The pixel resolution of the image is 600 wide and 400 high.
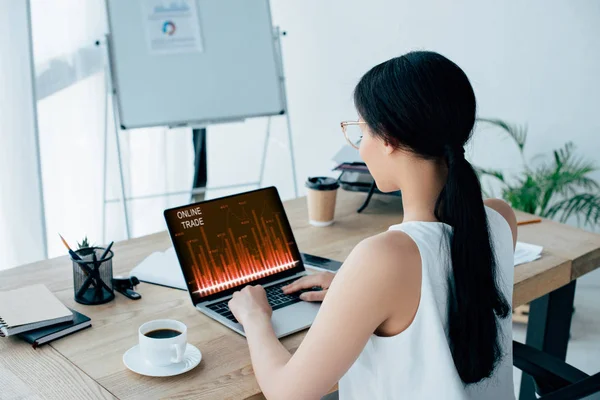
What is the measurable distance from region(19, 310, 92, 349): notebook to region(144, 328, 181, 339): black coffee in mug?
192 mm

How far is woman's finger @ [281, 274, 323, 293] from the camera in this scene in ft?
4.87

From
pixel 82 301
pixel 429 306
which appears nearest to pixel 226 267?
pixel 82 301

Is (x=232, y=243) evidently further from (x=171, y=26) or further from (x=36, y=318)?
(x=171, y=26)

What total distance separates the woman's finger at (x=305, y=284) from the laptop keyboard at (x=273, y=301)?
0.05 feet

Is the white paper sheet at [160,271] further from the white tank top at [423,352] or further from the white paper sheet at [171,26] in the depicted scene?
the white paper sheet at [171,26]

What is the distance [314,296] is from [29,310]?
564mm

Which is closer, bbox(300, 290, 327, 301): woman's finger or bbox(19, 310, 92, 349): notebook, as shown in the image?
bbox(19, 310, 92, 349): notebook

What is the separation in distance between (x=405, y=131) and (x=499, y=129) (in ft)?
7.95

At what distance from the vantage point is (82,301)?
145 cm

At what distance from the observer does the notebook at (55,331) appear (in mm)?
1274

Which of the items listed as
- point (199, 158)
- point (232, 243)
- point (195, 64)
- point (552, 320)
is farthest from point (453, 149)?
point (199, 158)

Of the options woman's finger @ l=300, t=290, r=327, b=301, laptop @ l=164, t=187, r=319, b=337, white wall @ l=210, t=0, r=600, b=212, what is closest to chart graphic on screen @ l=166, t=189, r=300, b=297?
laptop @ l=164, t=187, r=319, b=337

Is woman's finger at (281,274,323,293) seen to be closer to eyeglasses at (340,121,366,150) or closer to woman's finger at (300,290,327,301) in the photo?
woman's finger at (300,290,327,301)

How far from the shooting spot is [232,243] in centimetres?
153
